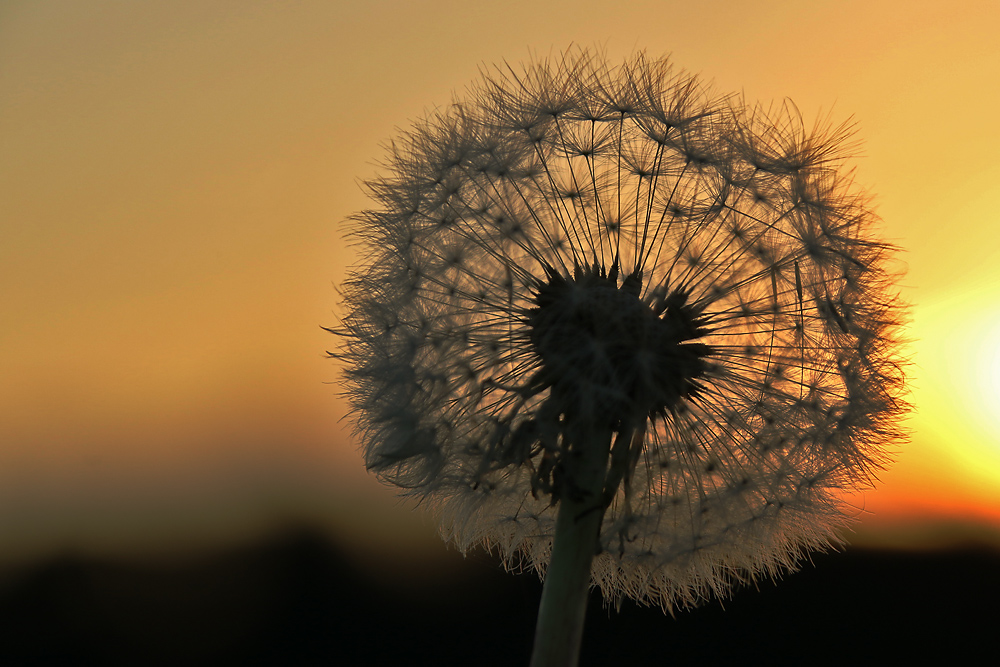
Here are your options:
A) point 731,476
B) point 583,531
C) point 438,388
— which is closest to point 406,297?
point 438,388

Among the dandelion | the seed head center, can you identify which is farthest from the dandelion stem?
the seed head center

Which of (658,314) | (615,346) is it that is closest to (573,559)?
(615,346)

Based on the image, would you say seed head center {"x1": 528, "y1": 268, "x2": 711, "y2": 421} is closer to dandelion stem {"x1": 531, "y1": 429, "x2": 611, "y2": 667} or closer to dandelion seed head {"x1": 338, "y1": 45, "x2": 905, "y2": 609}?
dandelion seed head {"x1": 338, "y1": 45, "x2": 905, "y2": 609}

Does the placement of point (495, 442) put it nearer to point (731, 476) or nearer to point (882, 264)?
point (731, 476)

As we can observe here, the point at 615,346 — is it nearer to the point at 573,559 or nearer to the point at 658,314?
the point at 658,314

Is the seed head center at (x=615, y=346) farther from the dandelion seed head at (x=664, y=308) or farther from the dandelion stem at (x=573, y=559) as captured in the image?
the dandelion stem at (x=573, y=559)
